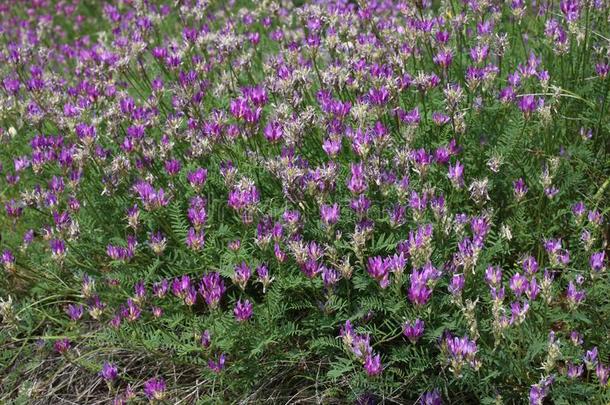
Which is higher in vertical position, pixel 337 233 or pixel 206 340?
pixel 337 233

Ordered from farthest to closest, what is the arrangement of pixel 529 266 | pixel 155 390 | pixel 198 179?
pixel 198 179 < pixel 155 390 < pixel 529 266

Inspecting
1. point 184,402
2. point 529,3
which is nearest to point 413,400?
point 184,402

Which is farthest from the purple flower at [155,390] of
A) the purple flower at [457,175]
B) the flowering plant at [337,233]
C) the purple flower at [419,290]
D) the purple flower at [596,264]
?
the purple flower at [596,264]

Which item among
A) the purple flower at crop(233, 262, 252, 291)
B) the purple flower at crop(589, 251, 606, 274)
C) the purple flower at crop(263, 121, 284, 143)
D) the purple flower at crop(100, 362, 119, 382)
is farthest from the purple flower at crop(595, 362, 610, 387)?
the purple flower at crop(100, 362, 119, 382)

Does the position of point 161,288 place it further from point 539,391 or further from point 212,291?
point 539,391

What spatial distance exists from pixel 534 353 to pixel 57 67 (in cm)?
566

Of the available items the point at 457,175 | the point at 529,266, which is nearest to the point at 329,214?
the point at 457,175

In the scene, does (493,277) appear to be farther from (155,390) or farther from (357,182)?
(155,390)

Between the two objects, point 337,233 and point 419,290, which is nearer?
point 419,290

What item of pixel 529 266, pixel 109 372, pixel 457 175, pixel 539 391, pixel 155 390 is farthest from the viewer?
pixel 109 372

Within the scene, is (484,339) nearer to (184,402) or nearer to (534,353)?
(534,353)

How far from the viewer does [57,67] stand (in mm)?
6992

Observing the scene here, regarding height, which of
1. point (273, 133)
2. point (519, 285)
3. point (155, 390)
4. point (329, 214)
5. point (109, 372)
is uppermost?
point (273, 133)

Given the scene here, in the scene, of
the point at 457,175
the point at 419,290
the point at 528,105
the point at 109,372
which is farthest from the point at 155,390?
the point at 528,105
